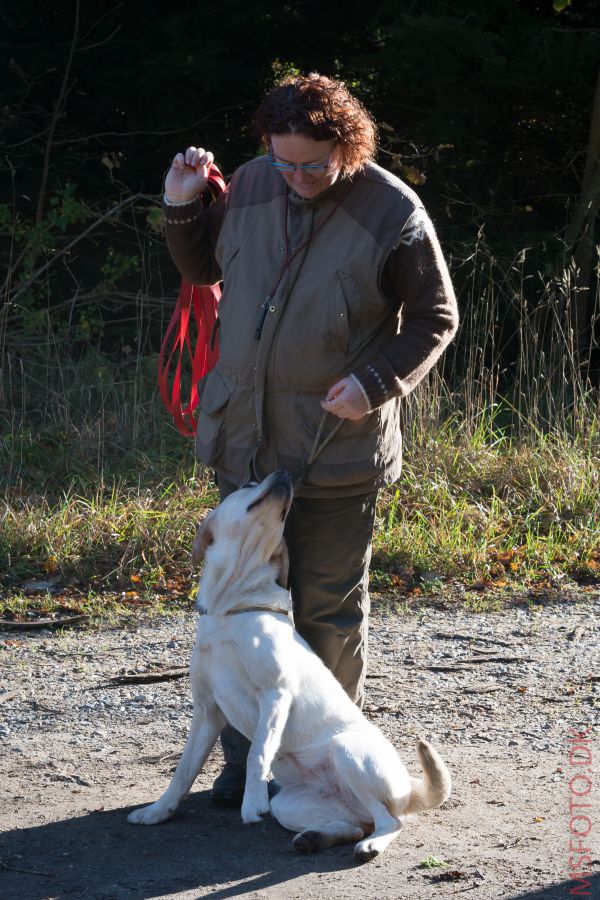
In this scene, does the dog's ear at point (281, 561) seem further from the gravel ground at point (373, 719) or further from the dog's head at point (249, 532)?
the gravel ground at point (373, 719)

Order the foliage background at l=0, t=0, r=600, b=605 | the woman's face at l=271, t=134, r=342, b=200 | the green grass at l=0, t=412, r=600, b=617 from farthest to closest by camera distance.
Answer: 1. the foliage background at l=0, t=0, r=600, b=605
2. the green grass at l=0, t=412, r=600, b=617
3. the woman's face at l=271, t=134, r=342, b=200

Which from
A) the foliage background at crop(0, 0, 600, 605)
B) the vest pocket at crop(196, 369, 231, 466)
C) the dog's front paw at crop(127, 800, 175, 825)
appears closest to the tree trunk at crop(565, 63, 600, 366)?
the foliage background at crop(0, 0, 600, 605)

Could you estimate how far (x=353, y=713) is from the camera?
133 inches

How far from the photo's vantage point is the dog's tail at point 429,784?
3293 millimetres

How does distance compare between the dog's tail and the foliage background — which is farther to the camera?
the foliage background

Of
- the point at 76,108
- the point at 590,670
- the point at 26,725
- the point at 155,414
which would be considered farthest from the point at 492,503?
the point at 76,108

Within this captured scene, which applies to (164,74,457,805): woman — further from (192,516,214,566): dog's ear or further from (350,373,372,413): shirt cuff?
(192,516,214,566): dog's ear

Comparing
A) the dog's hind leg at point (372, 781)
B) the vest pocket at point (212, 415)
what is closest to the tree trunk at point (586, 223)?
the vest pocket at point (212, 415)

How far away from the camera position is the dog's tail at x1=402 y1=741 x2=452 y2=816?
3293 mm

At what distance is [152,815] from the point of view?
3.42m

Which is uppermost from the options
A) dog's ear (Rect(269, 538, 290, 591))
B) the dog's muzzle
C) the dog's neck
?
the dog's muzzle

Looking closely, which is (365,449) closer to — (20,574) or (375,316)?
(375,316)

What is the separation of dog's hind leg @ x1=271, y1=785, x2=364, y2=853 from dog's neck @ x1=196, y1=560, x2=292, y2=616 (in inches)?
22.6

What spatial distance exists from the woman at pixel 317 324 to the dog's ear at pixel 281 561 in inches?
3.9
